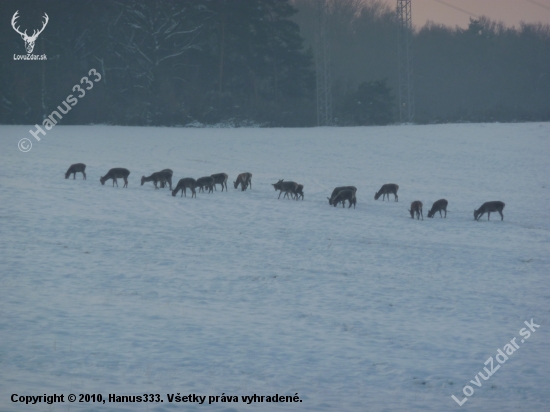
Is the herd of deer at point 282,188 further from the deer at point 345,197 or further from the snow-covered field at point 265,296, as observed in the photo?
the snow-covered field at point 265,296

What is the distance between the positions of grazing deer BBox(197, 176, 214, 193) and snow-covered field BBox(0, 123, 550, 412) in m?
0.65

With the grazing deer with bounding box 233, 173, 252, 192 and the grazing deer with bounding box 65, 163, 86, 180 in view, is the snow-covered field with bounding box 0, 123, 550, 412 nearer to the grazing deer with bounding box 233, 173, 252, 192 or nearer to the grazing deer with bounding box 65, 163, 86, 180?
the grazing deer with bounding box 65, 163, 86, 180

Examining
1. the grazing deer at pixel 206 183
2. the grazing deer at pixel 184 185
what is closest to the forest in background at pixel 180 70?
the grazing deer at pixel 206 183

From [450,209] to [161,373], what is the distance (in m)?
20.1

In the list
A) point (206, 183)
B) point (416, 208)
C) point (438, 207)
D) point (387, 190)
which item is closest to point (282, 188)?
point (206, 183)

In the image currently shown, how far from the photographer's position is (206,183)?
2733cm

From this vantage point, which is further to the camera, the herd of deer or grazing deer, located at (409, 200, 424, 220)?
the herd of deer

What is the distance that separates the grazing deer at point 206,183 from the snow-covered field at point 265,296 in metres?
0.65

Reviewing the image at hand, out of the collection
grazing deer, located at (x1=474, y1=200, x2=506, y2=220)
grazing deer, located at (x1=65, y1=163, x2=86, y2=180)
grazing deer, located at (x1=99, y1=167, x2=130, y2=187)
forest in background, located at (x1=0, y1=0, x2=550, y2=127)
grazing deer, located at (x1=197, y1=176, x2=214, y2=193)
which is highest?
forest in background, located at (x1=0, y1=0, x2=550, y2=127)

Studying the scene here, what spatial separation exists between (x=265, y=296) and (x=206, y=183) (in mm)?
13765

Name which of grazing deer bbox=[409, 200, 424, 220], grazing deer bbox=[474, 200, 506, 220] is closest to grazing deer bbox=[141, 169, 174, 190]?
grazing deer bbox=[409, 200, 424, 220]

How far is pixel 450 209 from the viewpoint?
89.7ft

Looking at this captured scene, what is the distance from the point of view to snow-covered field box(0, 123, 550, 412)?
943cm

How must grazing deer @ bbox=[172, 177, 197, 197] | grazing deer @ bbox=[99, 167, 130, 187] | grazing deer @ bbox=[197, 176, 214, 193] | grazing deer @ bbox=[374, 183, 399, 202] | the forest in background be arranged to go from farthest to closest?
the forest in background
grazing deer @ bbox=[374, 183, 399, 202]
grazing deer @ bbox=[99, 167, 130, 187]
grazing deer @ bbox=[197, 176, 214, 193]
grazing deer @ bbox=[172, 177, 197, 197]
